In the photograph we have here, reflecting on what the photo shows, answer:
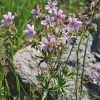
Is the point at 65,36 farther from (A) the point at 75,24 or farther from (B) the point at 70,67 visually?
(B) the point at 70,67

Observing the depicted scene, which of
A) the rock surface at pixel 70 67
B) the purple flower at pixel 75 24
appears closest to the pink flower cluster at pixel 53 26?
the purple flower at pixel 75 24

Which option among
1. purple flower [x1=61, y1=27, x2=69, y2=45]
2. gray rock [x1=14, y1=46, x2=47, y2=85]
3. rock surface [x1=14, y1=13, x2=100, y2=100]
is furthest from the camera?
gray rock [x1=14, y1=46, x2=47, y2=85]

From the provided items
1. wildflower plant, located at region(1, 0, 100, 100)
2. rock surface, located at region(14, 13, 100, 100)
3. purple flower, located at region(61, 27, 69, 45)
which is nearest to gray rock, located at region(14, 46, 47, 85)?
rock surface, located at region(14, 13, 100, 100)

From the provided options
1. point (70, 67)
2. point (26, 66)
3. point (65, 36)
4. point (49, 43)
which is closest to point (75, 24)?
point (65, 36)

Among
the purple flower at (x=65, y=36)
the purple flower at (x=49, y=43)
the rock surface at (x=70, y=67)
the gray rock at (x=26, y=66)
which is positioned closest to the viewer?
the purple flower at (x=49, y=43)

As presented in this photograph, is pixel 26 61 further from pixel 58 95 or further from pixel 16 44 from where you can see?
pixel 58 95

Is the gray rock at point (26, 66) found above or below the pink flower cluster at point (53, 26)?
below

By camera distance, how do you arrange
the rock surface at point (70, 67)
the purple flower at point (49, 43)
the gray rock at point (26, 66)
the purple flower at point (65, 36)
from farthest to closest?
1. the gray rock at point (26, 66)
2. the rock surface at point (70, 67)
3. the purple flower at point (65, 36)
4. the purple flower at point (49, 43)

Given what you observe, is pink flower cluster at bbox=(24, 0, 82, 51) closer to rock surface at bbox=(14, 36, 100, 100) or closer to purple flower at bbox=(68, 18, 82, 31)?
purple flower at bbox=(68, 18, 82, 31)

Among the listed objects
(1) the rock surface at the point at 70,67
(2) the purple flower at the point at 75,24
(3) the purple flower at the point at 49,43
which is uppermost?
(2) the purple flower at the point at 75,24

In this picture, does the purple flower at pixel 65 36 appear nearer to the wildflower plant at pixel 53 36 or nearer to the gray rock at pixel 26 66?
the wildflower plant at pixel 53 36

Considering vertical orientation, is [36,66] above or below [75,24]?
below

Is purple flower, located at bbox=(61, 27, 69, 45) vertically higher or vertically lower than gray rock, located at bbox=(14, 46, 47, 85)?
higher
